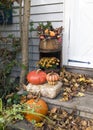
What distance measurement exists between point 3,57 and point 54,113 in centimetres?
171

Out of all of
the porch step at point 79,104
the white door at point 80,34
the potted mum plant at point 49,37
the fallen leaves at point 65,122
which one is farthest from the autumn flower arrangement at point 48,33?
the fallen leaves at point 65,122

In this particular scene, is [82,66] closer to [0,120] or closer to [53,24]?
[53,24]

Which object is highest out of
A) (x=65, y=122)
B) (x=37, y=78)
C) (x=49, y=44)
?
(x=49, y=44)

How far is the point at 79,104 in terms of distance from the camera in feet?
10.1

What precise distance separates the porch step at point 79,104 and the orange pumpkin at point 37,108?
146 millimetres

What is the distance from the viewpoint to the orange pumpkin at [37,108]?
2.92 metres

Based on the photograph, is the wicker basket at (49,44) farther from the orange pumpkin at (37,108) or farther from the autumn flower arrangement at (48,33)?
the orange pumpkin at (37,108)

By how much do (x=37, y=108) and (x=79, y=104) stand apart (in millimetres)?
574

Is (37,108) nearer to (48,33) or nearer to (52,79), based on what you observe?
(52,79)

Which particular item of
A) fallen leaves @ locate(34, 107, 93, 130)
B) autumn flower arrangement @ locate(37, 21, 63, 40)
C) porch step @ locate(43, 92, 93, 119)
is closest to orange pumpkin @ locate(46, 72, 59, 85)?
porch step @ locate(43, 92, 93, 119)

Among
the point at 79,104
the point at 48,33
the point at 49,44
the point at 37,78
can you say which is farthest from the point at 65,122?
the point at 48,33

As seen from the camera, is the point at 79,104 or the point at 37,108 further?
the point at 79,104

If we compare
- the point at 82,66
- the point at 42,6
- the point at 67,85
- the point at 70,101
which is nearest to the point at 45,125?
the point at 70,101

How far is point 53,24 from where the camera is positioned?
14.2ft
